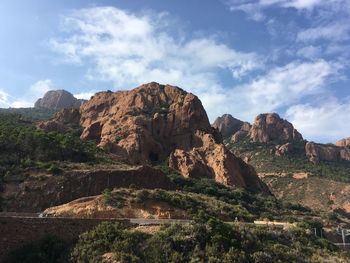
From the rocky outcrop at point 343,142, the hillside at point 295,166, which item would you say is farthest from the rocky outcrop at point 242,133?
the rocky outcrop at point 343,142

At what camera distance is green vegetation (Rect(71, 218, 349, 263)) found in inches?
1045

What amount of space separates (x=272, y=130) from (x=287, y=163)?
30149 millimetres

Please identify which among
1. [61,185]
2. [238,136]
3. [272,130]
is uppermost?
[272,130]

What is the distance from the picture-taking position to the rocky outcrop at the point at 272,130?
153750 millimetres

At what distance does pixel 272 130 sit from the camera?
15775 cm

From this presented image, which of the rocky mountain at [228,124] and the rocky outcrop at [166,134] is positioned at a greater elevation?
the rocky mountain at [228,124]

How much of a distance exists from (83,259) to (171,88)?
244 feet

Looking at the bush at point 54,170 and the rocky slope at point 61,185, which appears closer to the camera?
the rocky slope at point 61,185

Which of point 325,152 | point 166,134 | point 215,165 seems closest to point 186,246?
point 215,165

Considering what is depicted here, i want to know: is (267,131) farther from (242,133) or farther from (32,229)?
(32,229)

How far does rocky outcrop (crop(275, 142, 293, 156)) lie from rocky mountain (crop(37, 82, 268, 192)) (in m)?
49.8

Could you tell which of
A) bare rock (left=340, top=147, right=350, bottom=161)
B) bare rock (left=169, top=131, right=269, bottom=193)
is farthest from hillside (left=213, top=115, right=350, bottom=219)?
bare rock (left=169, top=131, right=269, bottom=193)

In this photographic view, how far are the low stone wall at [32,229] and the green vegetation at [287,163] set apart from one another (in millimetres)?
95239

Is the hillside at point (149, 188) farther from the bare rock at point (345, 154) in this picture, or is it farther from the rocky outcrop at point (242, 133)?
the bare rock at point (345, 154)
